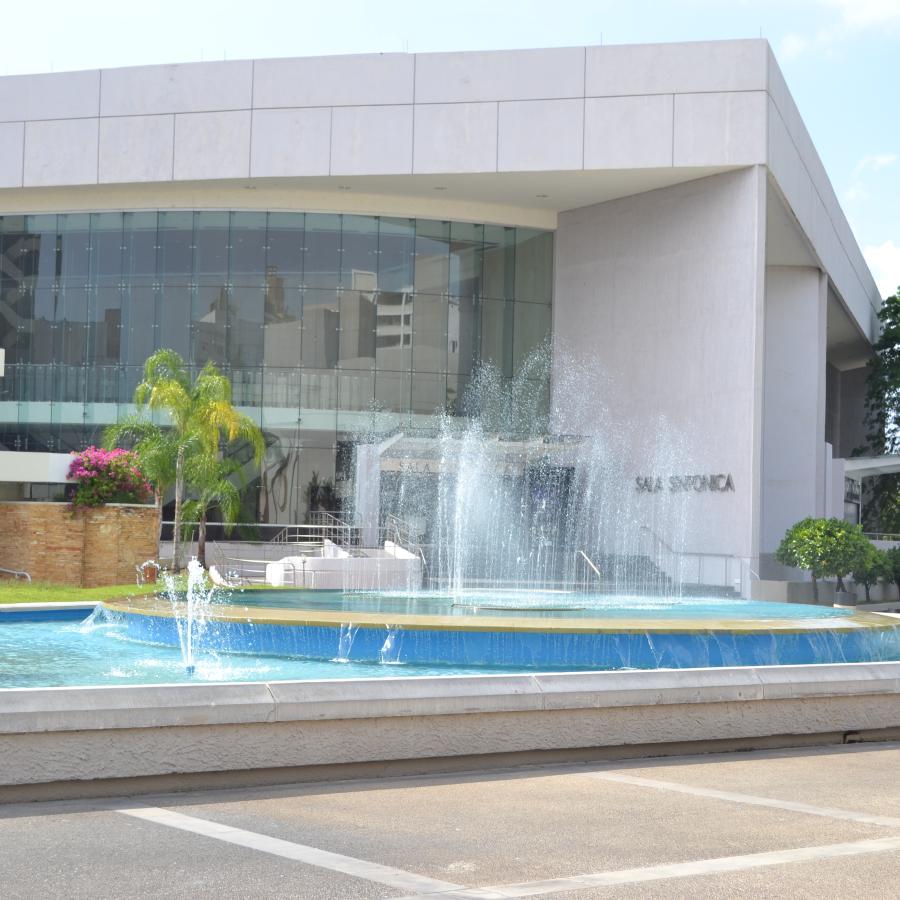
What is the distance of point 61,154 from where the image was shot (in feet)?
123

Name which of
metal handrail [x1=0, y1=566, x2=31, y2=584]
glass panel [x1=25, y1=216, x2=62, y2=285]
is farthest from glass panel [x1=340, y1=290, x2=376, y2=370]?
metal handrail [x1=0, y1=566, x2=31, y2=584]

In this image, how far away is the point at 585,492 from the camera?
37688 millimetres

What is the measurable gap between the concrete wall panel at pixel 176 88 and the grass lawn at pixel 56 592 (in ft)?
54.8

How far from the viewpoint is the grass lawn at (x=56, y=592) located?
2097 cm

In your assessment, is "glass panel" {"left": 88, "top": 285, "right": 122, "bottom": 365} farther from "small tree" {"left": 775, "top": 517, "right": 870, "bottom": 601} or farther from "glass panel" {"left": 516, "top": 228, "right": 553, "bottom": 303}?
"small tree" {"left": 775, "top": 517, "right": 870, "bottom": 601}

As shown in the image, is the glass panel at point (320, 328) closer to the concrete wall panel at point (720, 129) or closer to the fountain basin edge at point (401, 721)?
the concrete wall panel at point (720, 129)

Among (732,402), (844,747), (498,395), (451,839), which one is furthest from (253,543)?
(451,839)

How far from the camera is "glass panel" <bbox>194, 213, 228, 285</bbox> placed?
3838 centimetres

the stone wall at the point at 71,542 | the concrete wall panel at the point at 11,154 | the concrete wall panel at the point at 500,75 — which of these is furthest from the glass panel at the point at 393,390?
the stone wall at the point at 71,542

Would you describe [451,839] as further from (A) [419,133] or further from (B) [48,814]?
(A) [419,133]

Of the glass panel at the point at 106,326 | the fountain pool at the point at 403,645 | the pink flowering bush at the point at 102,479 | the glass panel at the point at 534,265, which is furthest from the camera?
the glass panel at the point at 534,265

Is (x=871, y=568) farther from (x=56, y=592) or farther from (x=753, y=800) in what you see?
(x=753, y=800)

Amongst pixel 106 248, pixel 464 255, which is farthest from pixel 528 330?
pixel 106 248

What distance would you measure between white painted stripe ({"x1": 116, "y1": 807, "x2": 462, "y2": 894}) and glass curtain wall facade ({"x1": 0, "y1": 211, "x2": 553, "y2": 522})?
31014 mm
